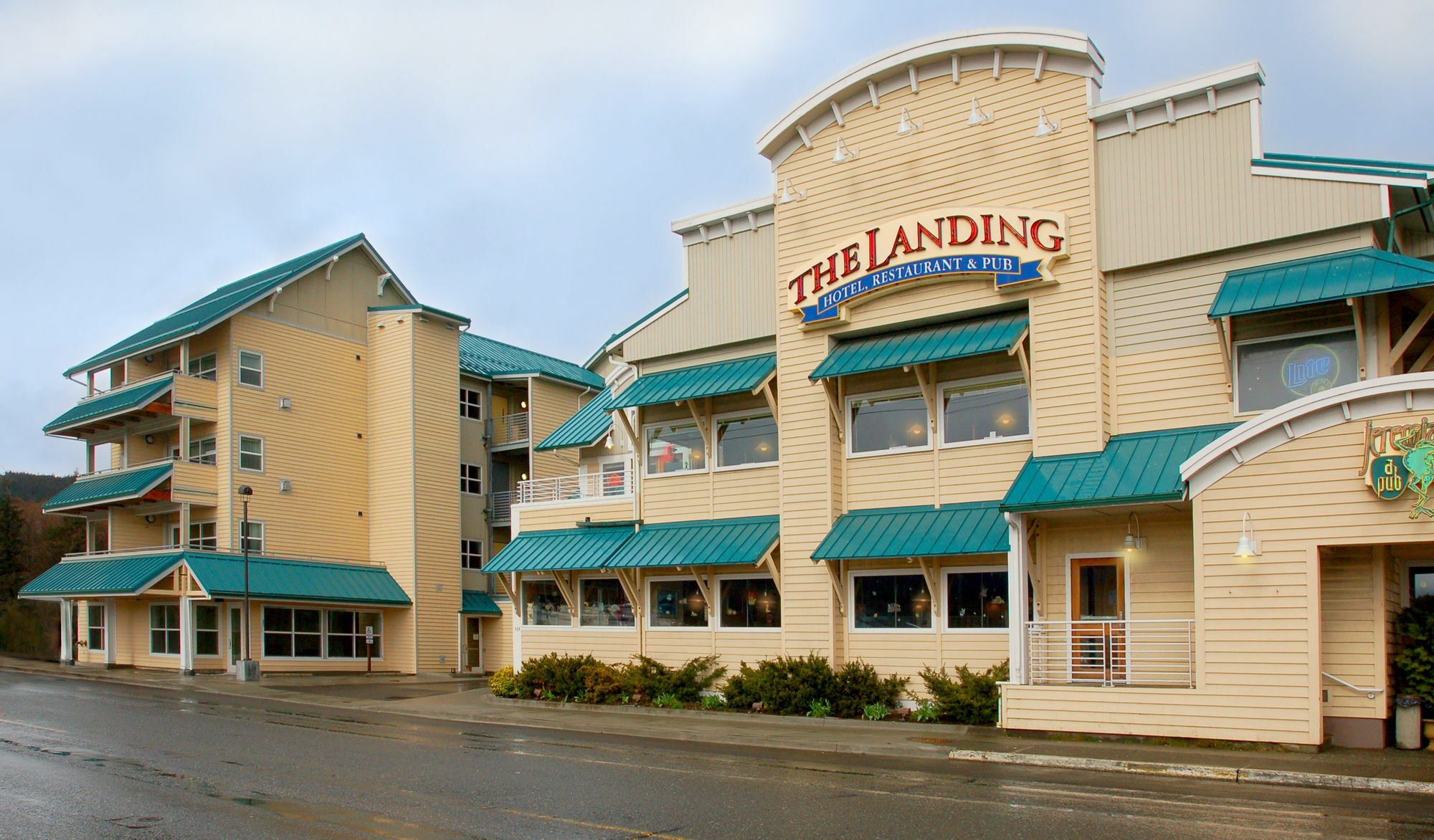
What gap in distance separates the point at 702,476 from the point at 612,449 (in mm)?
6423

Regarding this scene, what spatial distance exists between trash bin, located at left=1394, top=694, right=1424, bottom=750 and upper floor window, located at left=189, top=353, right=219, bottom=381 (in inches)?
1407

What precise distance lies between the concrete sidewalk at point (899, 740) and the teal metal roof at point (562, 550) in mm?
3168

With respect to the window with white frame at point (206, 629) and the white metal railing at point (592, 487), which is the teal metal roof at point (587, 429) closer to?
the white metal railing at point (592, 487)

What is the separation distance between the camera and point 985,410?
69.7 feet

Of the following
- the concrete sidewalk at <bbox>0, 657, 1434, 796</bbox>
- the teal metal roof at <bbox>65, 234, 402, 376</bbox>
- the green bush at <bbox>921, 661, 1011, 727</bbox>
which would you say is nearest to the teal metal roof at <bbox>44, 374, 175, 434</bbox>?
the teal metal roof at <bbox>65, 234, 402, 376</bbox>

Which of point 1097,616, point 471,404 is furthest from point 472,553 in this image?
point 1097,616

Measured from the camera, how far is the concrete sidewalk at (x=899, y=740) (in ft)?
46.1

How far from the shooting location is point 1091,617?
63.4 feet

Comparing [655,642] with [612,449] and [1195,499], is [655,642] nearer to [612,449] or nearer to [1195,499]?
[612,449]

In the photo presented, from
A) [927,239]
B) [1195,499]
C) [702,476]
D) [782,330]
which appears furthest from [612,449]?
[1195,499]

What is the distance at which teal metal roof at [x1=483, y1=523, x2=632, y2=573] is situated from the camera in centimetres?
2631

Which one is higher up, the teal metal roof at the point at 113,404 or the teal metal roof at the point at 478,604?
the teal metal roof at the point at 113,404

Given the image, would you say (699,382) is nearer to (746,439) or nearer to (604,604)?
(746,439)

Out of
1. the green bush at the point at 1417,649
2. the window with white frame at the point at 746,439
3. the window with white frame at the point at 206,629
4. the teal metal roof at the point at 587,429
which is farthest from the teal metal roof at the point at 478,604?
the green bush at the point at 1417,649
